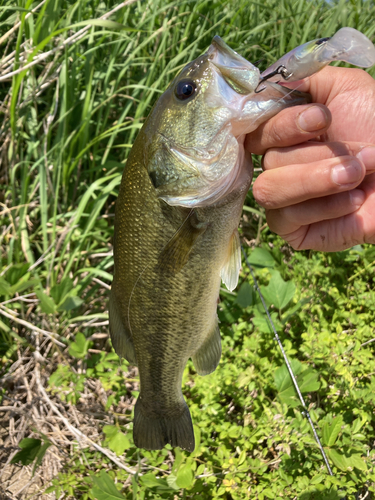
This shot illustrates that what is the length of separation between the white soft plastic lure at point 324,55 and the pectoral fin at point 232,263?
1.80 ft

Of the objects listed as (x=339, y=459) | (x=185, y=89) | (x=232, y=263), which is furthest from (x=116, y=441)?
(x=185, y=89)

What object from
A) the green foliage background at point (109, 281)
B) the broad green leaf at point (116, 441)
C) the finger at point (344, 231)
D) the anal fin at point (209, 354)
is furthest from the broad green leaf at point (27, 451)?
the finger at point (344, 231)

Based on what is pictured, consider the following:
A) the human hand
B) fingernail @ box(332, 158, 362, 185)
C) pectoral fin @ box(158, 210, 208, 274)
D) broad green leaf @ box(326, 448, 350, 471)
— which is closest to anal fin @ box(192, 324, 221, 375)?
pectoral fin @ box(158, 210, 208, 274)

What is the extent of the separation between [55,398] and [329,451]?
5.18ft

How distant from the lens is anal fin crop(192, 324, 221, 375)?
1577 millimetres

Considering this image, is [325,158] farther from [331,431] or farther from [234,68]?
[331,431]

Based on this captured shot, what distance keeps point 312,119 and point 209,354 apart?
1.00 metres

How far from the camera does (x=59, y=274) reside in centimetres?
251

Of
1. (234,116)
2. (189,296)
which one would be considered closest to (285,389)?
(189,296)

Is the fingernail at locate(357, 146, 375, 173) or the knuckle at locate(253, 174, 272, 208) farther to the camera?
the knuckle at locate(253, 174, 272, 208)

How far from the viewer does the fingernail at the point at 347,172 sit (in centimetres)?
114

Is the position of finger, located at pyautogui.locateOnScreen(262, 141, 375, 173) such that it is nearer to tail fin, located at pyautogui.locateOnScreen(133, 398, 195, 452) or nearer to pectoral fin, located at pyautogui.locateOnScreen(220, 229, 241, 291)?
pectoral fin, located at pyautogui.locateOnScreen(220, 229, 241, 291)

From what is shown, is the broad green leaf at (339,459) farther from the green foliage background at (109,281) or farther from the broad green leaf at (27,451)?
the broad green leaf at (27,451)

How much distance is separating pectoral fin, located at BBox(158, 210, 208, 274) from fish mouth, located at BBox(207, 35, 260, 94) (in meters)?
0.41
